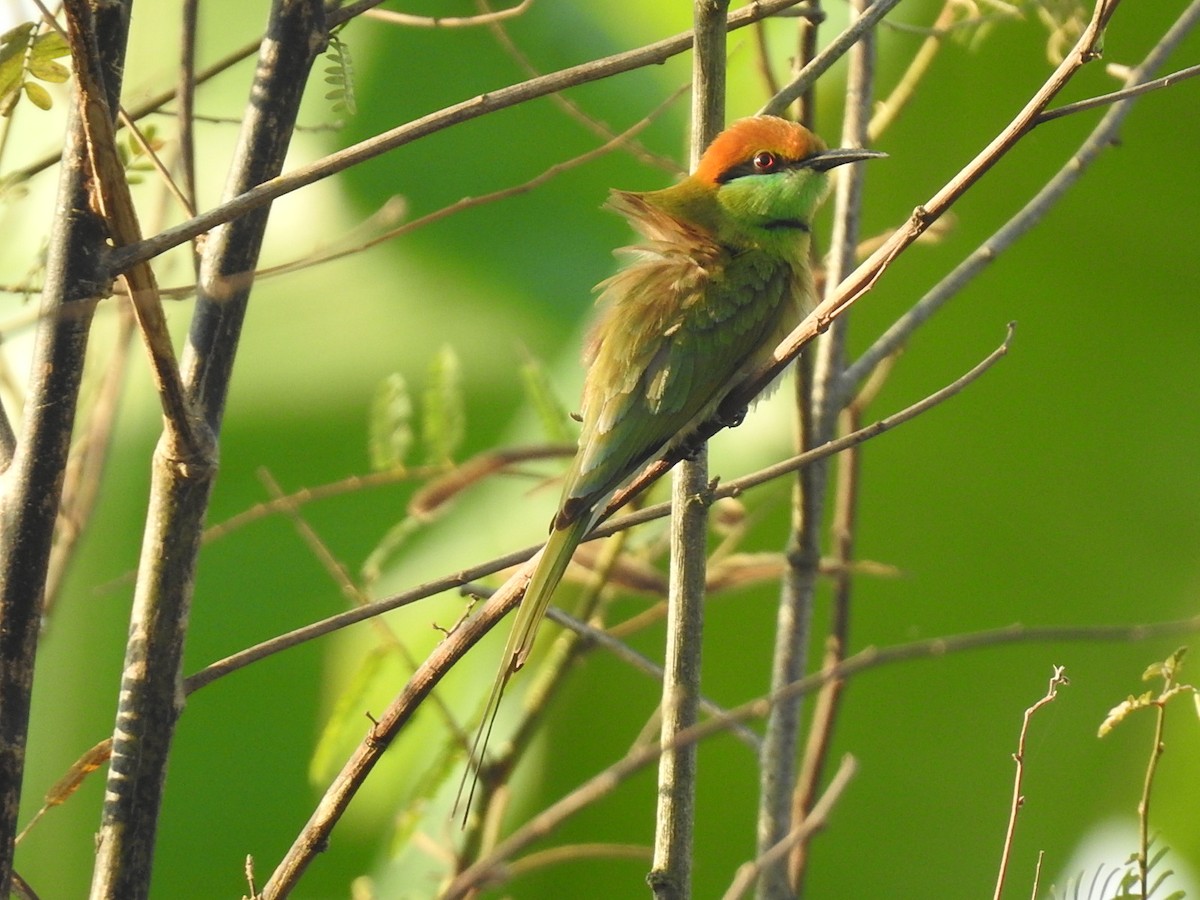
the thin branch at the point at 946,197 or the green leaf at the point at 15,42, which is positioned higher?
the green leaf at the point at 15,42

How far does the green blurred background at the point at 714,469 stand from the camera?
1.59 metres

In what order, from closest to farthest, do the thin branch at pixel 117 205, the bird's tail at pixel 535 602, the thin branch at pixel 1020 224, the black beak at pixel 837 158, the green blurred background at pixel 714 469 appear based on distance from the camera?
the thin branch at pixel 117 205
the bird's tail at pixel 535 602
the thin branch at pixel 1020 224
the black beak at pixel 837 158
the green blurred background at pixel 714 469

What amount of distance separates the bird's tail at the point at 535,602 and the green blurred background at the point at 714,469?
0.55 meters

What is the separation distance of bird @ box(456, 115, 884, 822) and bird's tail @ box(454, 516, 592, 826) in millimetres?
89

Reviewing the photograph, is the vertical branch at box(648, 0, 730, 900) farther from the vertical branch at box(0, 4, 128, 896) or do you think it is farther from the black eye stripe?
the black eye stripe

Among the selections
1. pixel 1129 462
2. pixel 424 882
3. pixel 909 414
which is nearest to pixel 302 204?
pixel 424 882

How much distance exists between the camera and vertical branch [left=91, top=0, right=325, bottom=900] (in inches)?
29.6

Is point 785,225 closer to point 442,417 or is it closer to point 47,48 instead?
point 442,417

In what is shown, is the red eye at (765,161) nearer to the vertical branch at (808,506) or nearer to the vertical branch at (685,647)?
the vertical branch at (808,506)

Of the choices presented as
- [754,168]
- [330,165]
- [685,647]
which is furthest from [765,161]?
[330,165]

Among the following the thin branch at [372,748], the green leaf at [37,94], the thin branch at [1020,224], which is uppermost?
the green leaf at [37,94]

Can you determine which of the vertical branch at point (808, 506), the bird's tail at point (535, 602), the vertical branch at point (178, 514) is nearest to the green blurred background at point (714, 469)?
the vertical branch at point (808, 506)

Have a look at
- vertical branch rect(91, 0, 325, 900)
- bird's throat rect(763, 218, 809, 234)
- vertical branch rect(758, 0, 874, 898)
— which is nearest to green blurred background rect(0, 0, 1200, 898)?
bird's throat rect(763, 218, 809, 234)

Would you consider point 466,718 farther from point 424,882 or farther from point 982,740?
point 982,740
